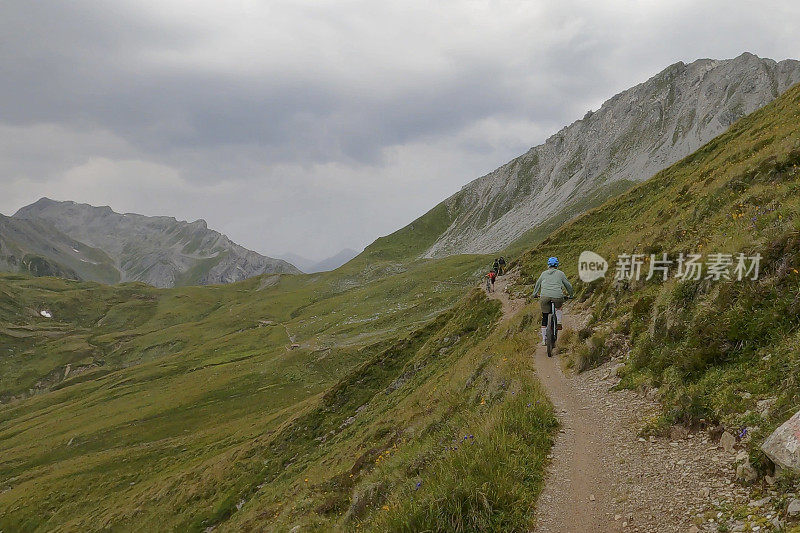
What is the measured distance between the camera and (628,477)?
7.87 meters

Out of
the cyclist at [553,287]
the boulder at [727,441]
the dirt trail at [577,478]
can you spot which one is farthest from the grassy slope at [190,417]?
the boulder at [727,441]

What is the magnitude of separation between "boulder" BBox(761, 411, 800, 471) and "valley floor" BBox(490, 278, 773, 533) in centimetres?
71

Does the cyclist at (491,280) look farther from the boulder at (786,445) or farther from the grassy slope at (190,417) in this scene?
the boulder at (786,445)

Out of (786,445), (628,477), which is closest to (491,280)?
(628,477)

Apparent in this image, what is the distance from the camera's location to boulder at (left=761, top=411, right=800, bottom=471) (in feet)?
18.9

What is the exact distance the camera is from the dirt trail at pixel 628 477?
21.7 ft

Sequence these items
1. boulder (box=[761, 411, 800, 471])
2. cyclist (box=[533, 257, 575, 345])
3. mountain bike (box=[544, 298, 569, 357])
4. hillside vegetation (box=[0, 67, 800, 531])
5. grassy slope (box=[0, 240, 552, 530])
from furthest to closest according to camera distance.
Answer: grassy slope (box=[0, 240, 552, 530]) → mountain bike (box=[544, 298, 569, 357]) → cyclist (box=[533, 257, 575, 345]) → hillside vegetation (box=[0, 67, 800, 531]) → boulder (box=[761, 411, 800, 471])

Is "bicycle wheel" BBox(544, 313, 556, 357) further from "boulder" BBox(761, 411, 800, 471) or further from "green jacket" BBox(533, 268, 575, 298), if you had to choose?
"boulder" BBox(761, 411, 800, 471)

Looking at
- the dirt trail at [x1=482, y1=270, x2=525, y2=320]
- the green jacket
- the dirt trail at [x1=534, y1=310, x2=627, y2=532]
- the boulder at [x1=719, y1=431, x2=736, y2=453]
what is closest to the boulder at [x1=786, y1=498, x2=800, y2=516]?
the boulder at [x1=719, y1=431, x2=736, y2=453]

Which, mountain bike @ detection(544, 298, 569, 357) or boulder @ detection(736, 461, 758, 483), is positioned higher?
mountain bike @ detection(544, 298, 569, 357)

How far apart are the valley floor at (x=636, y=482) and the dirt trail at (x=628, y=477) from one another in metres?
0.01

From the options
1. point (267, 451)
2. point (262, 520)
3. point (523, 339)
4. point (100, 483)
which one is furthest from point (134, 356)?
point (523, 339)

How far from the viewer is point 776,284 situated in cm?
946

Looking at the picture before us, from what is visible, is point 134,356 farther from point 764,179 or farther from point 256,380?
point 764,179
